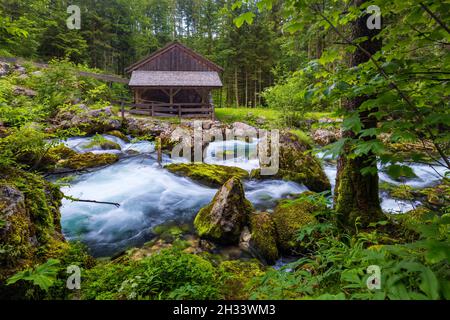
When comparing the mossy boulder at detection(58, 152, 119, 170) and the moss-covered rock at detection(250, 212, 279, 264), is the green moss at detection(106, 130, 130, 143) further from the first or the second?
the moss-covered rock at detection(250, 212, 279, 264)

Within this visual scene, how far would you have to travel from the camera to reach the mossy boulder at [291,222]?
448 cm

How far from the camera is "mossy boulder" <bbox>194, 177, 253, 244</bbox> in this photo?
4.62 metres

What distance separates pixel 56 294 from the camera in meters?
2.69

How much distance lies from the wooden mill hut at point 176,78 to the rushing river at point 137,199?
11.2m

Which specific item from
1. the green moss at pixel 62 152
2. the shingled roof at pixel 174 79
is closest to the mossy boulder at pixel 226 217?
the green moss at pixel 62 152

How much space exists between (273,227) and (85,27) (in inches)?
1359

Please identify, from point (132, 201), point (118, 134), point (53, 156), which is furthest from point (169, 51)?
point (132, 201)

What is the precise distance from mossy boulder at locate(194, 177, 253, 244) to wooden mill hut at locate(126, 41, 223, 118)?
1534 cm

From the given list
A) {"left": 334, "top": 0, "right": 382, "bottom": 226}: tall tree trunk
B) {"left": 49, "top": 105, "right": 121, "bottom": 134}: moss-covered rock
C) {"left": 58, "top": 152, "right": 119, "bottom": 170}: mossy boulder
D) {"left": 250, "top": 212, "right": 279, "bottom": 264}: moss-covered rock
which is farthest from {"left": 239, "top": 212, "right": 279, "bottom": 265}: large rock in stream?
{"left": 49, "top": 105, "right": 121, "bottom": 134}: moss-covered rock

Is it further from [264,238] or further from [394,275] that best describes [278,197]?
[394,275]

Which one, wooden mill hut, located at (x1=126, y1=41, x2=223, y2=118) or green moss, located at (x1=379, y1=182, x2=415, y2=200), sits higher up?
wooden mill hut, located at (x1=126, y1=41, x2=223, y2=118)

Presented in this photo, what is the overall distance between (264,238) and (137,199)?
3893 mm

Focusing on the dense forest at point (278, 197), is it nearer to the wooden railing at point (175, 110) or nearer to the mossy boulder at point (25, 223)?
the mossy boulder at point (25, 223)

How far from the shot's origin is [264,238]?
4457mm
